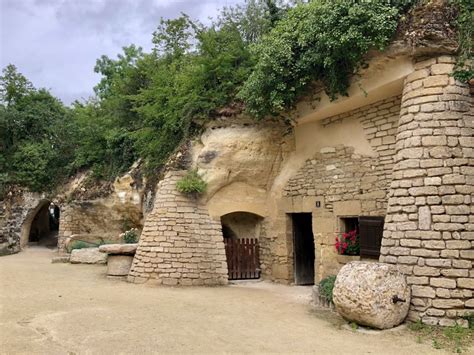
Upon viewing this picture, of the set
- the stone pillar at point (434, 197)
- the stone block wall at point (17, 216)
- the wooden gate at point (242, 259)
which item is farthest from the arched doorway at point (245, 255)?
the stone block wall at point (17, 216)

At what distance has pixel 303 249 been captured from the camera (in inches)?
382

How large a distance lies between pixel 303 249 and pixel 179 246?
3.07m

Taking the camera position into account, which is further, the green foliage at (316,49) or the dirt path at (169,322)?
the green foliage at (316,49)

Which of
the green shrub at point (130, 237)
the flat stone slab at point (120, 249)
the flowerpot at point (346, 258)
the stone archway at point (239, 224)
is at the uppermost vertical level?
the stone archway at point (239, 224)

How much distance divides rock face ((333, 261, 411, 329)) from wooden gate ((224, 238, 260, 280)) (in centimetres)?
447

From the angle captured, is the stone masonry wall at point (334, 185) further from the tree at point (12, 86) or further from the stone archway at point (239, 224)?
the tree at point (12, 86)

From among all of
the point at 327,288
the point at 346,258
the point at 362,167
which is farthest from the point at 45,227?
the point at 362,167

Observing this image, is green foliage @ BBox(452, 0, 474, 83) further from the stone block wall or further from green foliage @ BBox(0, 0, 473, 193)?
the stone block wall

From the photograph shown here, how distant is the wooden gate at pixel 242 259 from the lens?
9742mm

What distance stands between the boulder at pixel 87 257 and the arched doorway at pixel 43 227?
4785mm

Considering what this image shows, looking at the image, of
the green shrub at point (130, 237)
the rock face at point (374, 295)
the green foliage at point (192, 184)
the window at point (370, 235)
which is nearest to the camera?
the rock face at point (374, 295)

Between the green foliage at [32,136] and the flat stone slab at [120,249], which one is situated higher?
the green foliage at [32,136]


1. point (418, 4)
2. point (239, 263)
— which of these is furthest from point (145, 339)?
point (418, 4)

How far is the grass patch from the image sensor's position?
4.69m
